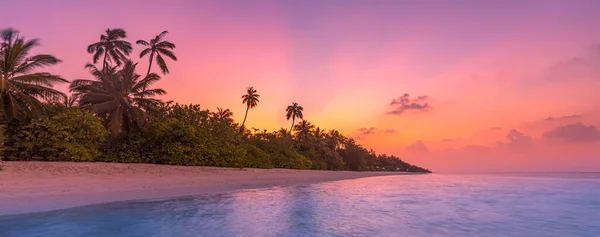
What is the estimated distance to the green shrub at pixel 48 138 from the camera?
72.3 ft

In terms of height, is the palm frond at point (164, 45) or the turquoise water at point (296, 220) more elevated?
the palm frond at point (164, 45)

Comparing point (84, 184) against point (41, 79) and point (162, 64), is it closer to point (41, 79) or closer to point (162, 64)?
point (41, 79)

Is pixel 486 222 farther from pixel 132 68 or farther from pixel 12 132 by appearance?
pixel 132 68

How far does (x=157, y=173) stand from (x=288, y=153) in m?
24.4

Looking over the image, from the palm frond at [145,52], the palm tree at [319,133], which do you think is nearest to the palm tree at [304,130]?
the palm tree at [319,133]

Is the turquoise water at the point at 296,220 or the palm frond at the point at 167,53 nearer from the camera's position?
the turquoise water at the point at 296,220

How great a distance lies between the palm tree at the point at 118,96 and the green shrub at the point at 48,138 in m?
4.54

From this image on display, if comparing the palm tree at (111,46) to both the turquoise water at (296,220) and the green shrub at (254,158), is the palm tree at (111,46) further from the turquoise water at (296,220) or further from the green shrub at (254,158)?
the turquoise water at (296,220)

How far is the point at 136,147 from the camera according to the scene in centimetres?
2872

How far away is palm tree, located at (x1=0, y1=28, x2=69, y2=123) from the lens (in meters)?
21.2

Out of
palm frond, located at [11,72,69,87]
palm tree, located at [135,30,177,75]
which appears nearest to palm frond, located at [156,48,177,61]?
palm tree, located at [135,30,177,75]

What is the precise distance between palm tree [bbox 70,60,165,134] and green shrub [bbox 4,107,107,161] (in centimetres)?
454

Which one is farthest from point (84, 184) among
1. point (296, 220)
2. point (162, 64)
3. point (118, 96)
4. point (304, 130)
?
point (304, 130)

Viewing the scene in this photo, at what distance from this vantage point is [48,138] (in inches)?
878
